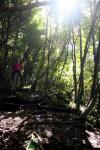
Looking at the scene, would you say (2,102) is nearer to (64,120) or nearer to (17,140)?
(64,120)

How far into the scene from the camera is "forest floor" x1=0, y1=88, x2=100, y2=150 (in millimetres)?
6938

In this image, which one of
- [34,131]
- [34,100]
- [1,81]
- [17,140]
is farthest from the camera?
[1,81]

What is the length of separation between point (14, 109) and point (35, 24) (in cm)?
1273

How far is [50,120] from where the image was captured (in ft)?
30.9

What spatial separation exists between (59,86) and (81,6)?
32.5 ft

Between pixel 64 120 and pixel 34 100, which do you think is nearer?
pixel 64 120

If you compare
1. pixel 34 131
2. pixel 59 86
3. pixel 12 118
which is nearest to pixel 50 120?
pixel 12 118

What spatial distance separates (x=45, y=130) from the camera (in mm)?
8016

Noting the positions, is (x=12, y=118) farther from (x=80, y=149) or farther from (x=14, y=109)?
(x=80, y=149)

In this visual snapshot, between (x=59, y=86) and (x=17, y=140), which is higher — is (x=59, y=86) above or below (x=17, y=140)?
below

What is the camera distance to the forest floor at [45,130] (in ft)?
22.8

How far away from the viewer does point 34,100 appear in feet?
43.5

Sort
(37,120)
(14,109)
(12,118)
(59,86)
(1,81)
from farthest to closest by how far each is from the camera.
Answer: (59,86)
(1,81)
(14,109)
(12,118)
(37,120)

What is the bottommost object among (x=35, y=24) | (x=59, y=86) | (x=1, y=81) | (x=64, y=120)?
(x=59, y=86)
